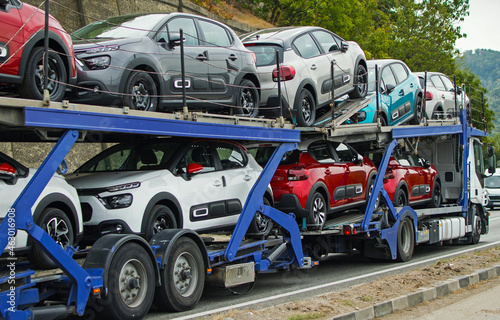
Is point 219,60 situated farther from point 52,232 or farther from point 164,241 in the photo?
point 52,232

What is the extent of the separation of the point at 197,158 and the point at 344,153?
4328 millimetres

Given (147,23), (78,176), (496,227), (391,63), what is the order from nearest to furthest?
(78,176)
(147,23)
(391,63)
(496,227)

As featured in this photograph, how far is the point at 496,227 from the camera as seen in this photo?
2216 cm

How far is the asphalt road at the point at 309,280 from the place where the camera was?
856cm

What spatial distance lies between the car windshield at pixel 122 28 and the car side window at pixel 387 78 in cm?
661

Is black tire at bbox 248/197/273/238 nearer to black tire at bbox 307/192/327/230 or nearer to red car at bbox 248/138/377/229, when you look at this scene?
red car at bbox 248/138/377/229

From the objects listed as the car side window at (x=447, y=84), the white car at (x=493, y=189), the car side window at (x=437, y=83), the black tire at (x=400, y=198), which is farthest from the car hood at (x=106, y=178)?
the white car at (x=493, y=189)

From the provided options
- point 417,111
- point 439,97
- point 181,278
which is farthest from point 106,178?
point 439,97

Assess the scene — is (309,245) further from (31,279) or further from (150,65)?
(31,279)

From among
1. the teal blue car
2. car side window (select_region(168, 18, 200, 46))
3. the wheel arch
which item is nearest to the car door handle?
car side window (select_region(168, 18, 200, 46))

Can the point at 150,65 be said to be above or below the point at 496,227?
above

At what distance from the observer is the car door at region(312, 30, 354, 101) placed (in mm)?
12258

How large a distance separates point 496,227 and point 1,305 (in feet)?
64.4

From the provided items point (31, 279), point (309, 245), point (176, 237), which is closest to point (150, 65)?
point (176, 237)
